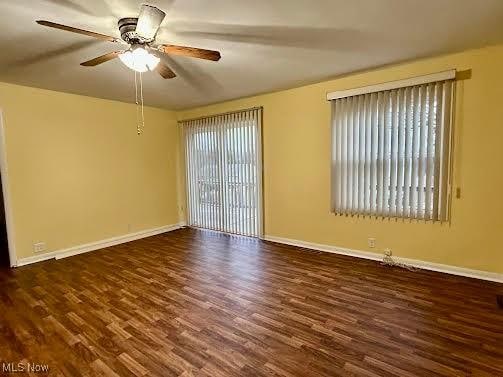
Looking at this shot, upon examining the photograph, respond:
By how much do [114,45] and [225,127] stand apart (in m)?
2.56

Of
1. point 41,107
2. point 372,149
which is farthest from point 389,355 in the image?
point 41,107

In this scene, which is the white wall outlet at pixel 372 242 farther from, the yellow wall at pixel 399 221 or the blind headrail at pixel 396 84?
the blind headrail at pixel 396 84

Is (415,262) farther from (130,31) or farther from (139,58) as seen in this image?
(130,31)

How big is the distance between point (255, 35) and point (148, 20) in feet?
2.99

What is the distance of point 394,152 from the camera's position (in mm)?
3287

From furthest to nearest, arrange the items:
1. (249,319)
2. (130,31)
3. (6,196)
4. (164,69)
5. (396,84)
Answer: (6,196), (396,84), (164,69), (249,319), (130,31)

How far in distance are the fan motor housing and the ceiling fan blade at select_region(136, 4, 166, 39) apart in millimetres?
74

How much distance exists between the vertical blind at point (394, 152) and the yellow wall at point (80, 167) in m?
3.37

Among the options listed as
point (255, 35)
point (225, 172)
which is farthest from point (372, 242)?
point (255, 35)

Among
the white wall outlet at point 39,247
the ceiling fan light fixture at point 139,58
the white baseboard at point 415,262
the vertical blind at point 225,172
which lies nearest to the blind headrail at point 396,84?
the vertical blind at point 225,172

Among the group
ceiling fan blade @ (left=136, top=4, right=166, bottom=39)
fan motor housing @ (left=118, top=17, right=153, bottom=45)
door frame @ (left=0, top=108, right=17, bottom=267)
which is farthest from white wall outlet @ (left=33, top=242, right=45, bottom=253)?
ceiling fan blade @ (left=136, top=4, right=166, bottom=39)

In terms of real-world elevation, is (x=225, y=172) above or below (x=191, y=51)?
below

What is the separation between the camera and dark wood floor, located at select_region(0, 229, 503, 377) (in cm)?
180

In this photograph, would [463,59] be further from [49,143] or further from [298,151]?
[49,143]
